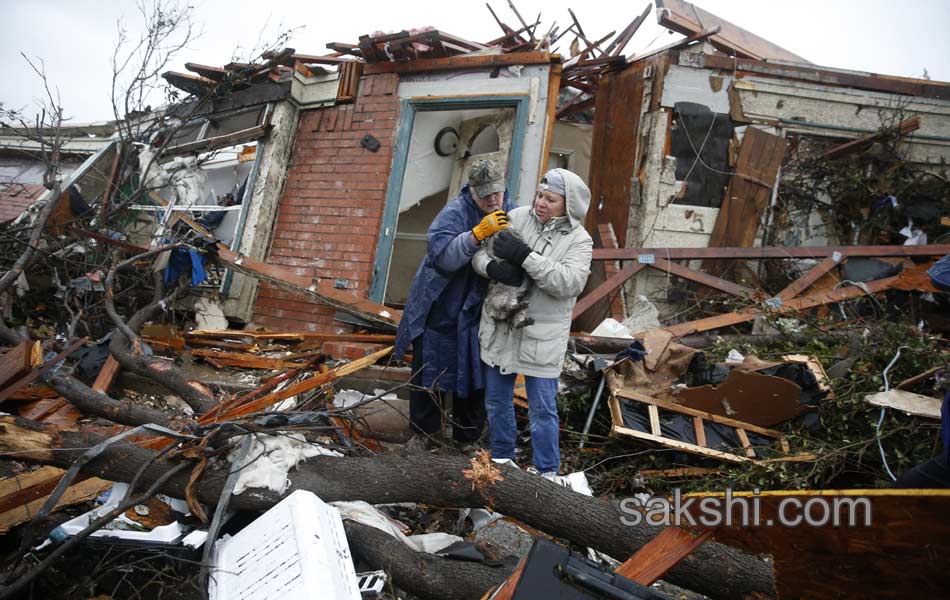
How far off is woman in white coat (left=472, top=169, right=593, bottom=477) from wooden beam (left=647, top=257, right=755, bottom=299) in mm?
2842

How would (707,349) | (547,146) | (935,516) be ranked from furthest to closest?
1. (547,146)
2. (707,349)
3. (935,516)

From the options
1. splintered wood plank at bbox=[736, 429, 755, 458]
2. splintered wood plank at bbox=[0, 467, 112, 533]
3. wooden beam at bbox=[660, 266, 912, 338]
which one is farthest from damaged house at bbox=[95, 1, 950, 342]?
splintered wood plank at bbox=[0, 467, 112, 533]

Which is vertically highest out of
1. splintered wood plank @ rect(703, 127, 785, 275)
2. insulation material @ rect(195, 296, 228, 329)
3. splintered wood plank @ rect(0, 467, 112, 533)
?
splintered wood plank @ rect(703, 127, 785, 275)

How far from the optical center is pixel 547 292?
2822mm

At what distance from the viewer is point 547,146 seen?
5285 millimetres

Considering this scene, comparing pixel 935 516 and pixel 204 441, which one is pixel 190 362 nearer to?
pixel 204 441

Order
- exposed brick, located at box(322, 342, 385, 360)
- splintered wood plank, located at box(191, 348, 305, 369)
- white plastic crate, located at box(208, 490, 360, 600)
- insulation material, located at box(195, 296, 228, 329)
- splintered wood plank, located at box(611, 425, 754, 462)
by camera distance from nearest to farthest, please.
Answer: white plastic crate, located at box(208, 490, 360, 600), splintered wood plank, located at box(611, 425, 754, 462), exposed brick, located at box(322, 342, 385, 360), splintered wood plank, located at box(191, 348, 305, 369), insulation material, located at box(195, 296, 228, 329)

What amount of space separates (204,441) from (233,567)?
610 mm

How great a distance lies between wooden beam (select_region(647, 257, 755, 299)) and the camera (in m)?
5.34

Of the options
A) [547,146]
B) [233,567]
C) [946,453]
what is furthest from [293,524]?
[547,146]

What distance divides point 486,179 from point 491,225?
0.39m

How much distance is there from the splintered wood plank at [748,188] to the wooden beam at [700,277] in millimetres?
693

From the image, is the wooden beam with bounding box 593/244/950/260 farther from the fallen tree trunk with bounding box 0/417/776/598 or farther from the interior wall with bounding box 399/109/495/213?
the fallen tree trunk with bounding box 0/417/776/598

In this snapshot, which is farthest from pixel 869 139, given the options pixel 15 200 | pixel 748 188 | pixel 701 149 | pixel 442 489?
pixel 15 200
